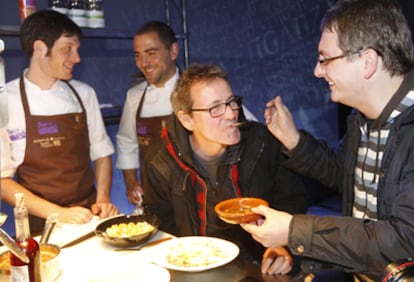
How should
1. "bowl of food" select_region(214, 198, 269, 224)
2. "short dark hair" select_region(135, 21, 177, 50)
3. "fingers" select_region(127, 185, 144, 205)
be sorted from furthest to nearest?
"short dark hair" select_region(135, 21, 177, 50) → "fingers" select_region(127, 185, 144, 205) → "bowl of food" select_region(214, 198, 269, 224)

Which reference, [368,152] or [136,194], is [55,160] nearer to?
[136,194]

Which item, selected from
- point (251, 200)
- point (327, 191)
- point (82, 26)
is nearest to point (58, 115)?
point (82, 26)

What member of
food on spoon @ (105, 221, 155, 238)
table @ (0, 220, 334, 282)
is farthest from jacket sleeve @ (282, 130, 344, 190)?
food on spoon @ (105, 221, 155, 238)

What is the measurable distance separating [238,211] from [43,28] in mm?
1707

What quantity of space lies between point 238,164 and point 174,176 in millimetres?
307

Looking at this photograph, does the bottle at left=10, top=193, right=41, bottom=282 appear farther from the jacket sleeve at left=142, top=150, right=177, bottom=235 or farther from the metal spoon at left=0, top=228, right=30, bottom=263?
the jacket sleeve at left=142, top=150, right=177, bottom=235

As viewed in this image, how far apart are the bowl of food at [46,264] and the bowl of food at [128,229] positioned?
254 mm

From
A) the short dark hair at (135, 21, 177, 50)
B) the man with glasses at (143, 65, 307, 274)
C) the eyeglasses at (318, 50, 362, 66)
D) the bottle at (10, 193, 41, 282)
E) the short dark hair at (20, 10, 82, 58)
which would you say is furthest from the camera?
the short dark hair at (135, 21, 177, 50)

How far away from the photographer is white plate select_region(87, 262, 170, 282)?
1306mm

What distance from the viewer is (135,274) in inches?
52.7

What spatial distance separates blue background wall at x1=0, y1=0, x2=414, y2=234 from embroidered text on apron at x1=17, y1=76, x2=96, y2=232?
78 cm

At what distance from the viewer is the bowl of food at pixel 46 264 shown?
1.28 m

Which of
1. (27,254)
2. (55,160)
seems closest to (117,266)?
(27,254)

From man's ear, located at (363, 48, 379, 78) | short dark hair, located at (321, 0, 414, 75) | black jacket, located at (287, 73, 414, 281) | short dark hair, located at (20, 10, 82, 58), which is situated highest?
short dark hair, located at (20, 10, 82, 58)
